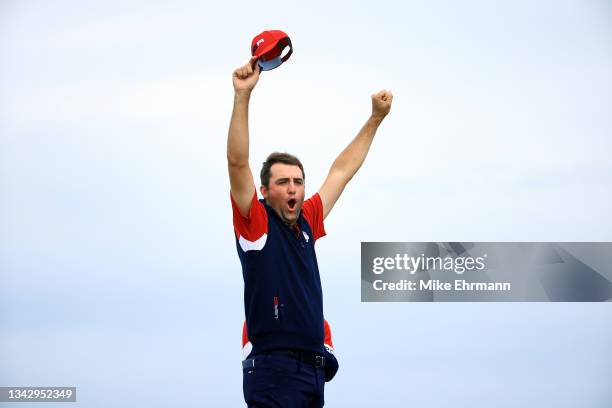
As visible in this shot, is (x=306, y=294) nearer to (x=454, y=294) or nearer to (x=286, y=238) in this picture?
(x=286, y=238)

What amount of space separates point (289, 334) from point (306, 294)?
0.30m

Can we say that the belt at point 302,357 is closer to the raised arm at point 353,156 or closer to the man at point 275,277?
the man at point 275,277

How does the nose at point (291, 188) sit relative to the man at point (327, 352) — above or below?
above

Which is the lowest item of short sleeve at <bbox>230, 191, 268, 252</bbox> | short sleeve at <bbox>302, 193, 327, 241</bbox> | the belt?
the belt

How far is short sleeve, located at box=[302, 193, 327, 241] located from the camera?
7.01 m

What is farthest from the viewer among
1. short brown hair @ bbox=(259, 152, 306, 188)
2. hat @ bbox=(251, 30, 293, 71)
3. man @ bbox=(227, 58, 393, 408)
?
short brown hair @ bbox=(259, 152, 306, 188)

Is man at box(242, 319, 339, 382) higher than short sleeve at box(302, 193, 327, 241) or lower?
lower

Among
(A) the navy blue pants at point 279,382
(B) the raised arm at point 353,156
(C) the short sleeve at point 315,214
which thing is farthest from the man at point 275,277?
(B) the raised arm at point 353,156

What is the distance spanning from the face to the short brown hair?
A: 4 cm

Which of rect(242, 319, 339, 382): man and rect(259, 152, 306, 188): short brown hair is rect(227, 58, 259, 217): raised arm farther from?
rect(242, 319, 339, 382): man

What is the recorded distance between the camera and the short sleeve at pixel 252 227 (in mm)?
6328

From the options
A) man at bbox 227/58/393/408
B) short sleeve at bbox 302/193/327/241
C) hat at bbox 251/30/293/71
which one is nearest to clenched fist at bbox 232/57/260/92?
man at bbox 227/58/393/408

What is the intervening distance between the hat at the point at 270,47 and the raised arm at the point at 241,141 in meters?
0.23

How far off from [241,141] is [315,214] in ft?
3.94
